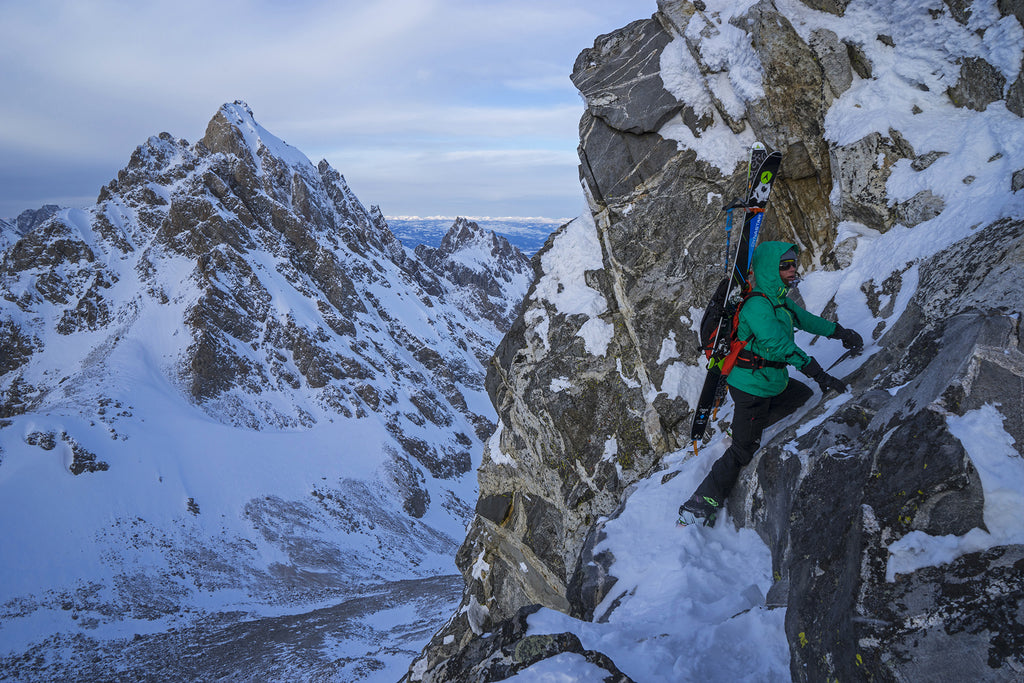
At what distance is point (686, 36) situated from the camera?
15.8m

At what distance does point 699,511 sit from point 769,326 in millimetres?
2751

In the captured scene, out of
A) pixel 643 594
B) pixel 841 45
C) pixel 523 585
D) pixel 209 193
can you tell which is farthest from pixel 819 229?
pixel 209 193

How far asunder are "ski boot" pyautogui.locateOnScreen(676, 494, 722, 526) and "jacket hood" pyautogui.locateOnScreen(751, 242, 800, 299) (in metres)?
2.98

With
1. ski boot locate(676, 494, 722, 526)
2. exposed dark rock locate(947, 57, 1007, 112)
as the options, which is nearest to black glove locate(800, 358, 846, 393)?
ski boot locate(676, 494, 722, 526)

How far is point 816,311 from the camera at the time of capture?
38.8 ft

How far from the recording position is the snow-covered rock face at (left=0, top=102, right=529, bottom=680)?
6662cm

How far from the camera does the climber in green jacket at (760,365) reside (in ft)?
23.4

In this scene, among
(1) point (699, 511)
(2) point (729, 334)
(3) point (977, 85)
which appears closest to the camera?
(1) point (699, 511)

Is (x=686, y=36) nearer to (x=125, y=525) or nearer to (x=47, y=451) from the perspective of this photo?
(x=125, y=525)

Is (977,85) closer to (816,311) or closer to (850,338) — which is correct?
(816,311)

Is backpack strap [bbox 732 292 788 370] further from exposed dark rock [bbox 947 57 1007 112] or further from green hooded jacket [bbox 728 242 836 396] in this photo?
exposed dark rock [bbox 947 57 1007 112]

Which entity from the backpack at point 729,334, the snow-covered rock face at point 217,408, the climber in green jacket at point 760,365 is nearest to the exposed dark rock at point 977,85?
the climber in green jacket at point 760,365

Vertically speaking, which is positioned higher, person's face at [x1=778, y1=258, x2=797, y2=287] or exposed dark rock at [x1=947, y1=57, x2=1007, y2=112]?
exposed dark rock at [x1=947, y1=57, x2=1007, y2=112]

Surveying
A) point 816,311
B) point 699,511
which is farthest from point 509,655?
point 816,311
